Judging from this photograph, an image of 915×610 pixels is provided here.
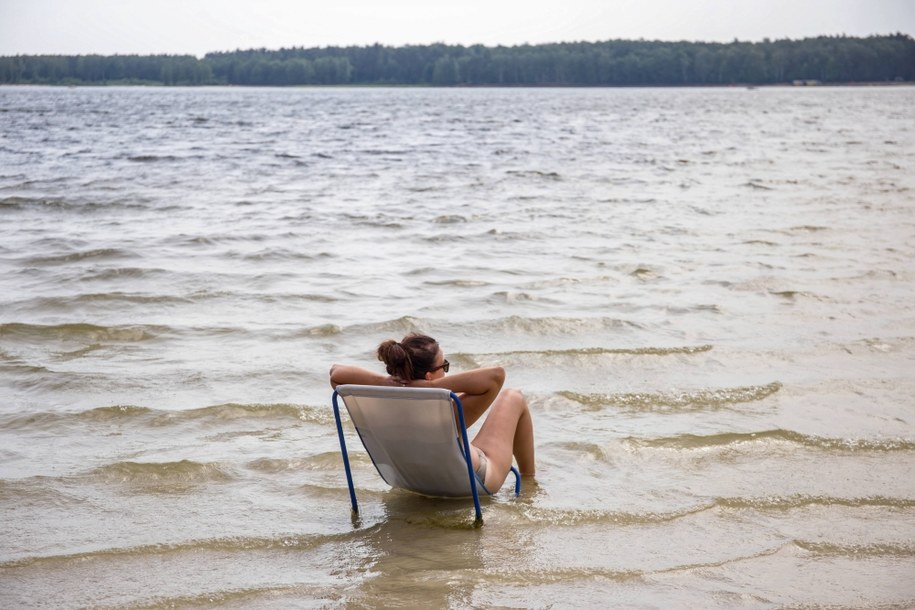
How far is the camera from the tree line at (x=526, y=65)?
161 m

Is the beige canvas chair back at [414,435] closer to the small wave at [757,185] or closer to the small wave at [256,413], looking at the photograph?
the small wave at [256,413]

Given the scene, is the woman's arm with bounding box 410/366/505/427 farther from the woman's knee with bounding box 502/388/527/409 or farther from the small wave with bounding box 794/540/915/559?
the small wave with bounding box 794/540/915/559

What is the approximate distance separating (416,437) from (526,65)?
578ft

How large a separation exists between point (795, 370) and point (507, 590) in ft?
13.7

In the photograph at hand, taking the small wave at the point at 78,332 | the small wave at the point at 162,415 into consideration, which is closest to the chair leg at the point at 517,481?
the small wave at the point at 162,415

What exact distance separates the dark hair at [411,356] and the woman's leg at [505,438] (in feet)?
2.14

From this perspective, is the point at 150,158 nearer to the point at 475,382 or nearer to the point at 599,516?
the point at 475,382

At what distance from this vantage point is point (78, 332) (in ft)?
28.0

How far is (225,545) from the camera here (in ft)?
14.9

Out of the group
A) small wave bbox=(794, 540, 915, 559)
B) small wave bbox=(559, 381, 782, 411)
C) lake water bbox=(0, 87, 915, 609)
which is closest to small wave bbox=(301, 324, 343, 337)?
lake water bbox=(0, 87, 915, 609)

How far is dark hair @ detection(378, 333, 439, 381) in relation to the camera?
4586 millimetres

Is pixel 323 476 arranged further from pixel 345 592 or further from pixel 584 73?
pixel 584 73

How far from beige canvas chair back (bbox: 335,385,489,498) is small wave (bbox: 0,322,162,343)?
4.28m

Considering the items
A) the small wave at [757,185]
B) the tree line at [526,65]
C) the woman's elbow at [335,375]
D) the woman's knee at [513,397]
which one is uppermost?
the tree line at [526,65]
